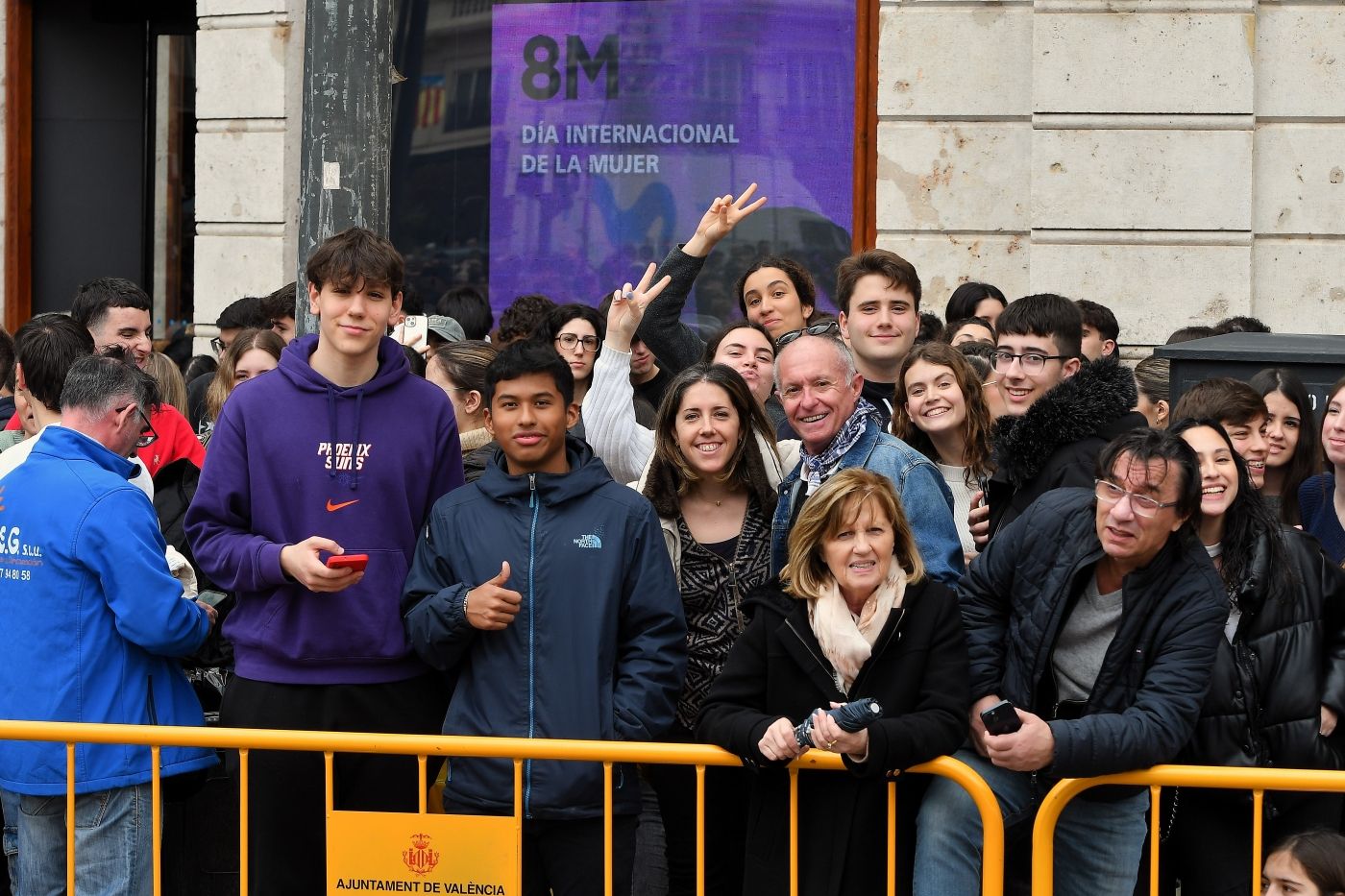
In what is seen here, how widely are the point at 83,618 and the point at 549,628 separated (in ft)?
4.51

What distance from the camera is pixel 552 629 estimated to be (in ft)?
14.8

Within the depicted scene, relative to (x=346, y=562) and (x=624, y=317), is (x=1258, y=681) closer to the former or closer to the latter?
(x=624, y=317)

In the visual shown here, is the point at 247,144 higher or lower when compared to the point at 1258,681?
higher

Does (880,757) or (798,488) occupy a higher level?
(798,488)

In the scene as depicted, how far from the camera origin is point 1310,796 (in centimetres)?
441

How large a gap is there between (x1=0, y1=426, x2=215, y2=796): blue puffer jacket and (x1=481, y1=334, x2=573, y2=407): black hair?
108 cm

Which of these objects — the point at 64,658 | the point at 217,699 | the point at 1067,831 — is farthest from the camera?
the point at 217,699

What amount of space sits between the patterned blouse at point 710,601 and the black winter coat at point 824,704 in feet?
1.47

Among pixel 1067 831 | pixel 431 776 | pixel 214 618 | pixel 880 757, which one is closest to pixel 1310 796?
pixel 1067 831

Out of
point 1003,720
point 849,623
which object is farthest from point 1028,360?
point 1003,720

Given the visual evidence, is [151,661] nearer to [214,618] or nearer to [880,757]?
[214,618]

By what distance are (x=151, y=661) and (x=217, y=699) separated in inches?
33.9

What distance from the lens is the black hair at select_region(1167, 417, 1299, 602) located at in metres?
4.52

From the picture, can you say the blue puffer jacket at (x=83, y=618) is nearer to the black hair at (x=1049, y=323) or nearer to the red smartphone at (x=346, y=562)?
the red smartphone at (x=346, y=562)
